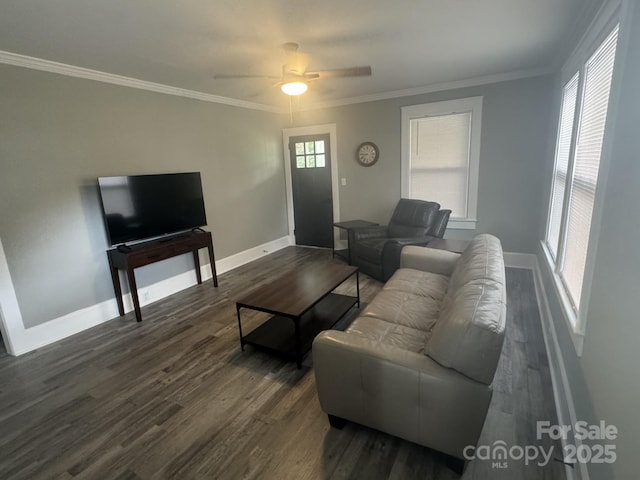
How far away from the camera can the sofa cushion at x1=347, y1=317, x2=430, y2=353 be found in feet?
6.21

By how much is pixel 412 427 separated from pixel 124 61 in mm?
3622

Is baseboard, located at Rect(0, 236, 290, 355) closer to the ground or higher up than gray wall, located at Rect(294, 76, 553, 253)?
closer to the ground

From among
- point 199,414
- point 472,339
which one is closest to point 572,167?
point 472,339

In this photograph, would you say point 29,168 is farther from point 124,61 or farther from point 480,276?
point 480,276

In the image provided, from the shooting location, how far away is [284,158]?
578cm

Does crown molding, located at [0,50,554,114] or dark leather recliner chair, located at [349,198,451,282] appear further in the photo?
dark leather recliner chair, located at [349,198,451,282]

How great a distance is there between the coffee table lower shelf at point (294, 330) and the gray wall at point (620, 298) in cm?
168

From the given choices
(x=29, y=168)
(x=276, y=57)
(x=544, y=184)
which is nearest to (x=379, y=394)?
(x=276, y=57)

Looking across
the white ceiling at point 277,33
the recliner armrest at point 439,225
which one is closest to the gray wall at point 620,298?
the white ceiling at point 277,33

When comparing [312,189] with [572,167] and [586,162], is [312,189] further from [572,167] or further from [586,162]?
[586,162]

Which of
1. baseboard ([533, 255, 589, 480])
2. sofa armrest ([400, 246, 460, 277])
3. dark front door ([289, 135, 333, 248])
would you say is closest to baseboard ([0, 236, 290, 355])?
dark front door ([289, 135, 333, 248])

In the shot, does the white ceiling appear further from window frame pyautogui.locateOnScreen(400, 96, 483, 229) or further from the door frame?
the door frame

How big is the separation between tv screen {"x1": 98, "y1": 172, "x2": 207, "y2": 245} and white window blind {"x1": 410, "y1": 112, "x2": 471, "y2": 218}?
3.14 metres

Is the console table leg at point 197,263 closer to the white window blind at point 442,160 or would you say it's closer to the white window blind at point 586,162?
the white window blind at point 442,160
